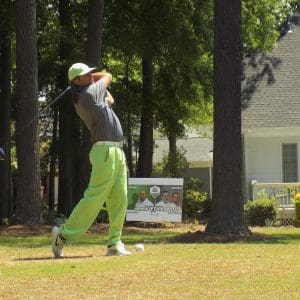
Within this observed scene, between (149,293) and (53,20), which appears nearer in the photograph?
(149,293)

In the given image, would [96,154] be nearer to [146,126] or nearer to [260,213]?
[260,213]

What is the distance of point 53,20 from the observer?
23094mm

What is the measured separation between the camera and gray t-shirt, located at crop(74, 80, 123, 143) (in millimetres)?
7863

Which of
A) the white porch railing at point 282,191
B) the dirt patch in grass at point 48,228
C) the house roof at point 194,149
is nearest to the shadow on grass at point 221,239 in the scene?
the dirt patch in grass at point 48,228

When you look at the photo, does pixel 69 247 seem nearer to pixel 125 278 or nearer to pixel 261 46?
pixel 125 278

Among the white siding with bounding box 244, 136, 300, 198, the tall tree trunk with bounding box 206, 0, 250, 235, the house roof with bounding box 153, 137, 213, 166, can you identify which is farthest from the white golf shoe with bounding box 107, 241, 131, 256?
the house roof with bounding box 153, 137, 213, 166

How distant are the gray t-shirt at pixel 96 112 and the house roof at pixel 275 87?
15825 millimetres

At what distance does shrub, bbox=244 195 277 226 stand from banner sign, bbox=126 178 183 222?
329 centimetres

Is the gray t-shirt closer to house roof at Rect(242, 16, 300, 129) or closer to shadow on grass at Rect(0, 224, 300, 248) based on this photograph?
shadow on grass at Rect(0, 224, 300, 248)

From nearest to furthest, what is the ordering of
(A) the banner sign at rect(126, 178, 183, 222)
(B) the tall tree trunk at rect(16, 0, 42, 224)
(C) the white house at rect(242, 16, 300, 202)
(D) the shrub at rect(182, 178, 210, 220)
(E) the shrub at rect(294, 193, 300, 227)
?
1. (B) the tall tree trunk at rect(16, 0, 42, 224)
2. (A) the banner sign at rect(126, 178, 183, 222)
3. (E) the shrub at rect(294, 193, 300, 227)
4. (D) the shrub at rect(182, 178, 210, 220)
5. (C) the white house at rect(242, 16, 300, 202)

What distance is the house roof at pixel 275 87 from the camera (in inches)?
931

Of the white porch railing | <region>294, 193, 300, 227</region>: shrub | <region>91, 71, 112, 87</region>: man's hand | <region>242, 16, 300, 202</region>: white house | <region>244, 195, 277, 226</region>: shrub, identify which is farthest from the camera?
<region>242, 16, 300, 202</region>: white house

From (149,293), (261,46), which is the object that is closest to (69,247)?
(149,293)

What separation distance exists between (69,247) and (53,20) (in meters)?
14.7
